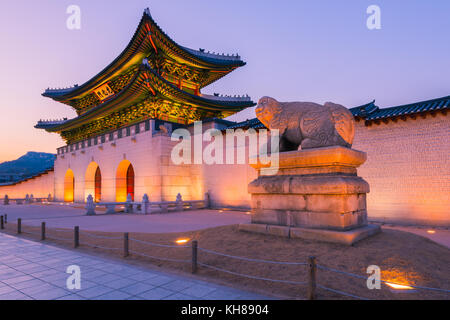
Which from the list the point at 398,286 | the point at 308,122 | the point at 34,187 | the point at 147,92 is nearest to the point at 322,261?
the point at 398,286

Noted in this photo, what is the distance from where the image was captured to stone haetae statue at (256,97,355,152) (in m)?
5.36

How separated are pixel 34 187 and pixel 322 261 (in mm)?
35143

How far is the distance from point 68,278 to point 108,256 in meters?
1.52

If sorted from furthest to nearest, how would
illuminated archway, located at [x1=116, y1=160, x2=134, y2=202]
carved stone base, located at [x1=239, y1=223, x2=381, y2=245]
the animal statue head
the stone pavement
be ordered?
illuminated archway, located at [x1=116, y1=160, x2=134, y2=202] → the animal statue head → carved stone base, located at [x1=239, y1=223, x2=381, y2=245] → the stone pavement

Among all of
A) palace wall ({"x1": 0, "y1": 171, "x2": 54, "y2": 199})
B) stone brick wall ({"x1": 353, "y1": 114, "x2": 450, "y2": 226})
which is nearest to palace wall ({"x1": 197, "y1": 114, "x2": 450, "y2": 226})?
stone brick wall ({"x1": 353, "y1": 114, "x2": 450, "y2": 226})

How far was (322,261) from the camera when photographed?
13.1 ft

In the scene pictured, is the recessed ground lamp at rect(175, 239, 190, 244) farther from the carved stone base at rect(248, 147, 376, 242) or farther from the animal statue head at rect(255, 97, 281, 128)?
the animal statue head at rect(255, 97, 281, 128)

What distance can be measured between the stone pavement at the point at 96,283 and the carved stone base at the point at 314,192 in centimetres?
211

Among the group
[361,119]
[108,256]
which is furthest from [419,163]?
[108,256]

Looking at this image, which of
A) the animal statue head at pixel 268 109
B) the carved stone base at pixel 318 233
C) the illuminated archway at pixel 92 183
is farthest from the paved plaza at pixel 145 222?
the illuminated archway at pixel 92 183

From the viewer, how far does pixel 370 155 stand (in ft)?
34.5

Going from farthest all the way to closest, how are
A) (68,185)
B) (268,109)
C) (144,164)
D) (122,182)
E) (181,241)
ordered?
(68,185) → (122,182) → (144,164) → (181,241) → (268,109)

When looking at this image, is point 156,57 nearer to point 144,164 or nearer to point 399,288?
point 144,164

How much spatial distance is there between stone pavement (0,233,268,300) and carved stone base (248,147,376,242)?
6.92 feet
